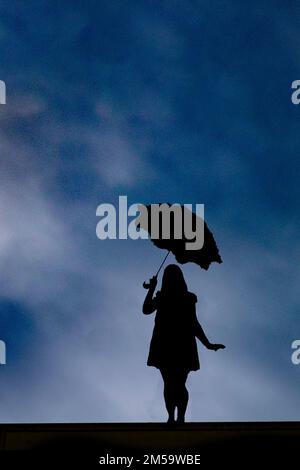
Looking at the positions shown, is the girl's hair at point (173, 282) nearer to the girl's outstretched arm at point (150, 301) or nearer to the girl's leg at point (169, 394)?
the girl's outstretched arm at point (150, 301)

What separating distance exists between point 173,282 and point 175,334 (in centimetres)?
70

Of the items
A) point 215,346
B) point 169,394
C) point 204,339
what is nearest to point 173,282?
point 204,339

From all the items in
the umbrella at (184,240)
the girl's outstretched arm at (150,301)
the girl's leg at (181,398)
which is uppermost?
the umbrella at (184,240)

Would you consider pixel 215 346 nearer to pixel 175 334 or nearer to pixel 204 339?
pixel 204 339

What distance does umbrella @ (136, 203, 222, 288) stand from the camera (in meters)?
8.40

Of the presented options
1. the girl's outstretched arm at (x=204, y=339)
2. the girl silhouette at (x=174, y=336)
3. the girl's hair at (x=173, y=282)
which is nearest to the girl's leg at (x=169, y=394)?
the girl silhouette at (x=174, y=336)

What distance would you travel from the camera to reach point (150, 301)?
7.90m

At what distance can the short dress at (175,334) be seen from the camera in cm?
743

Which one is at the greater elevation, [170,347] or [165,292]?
[165,292]

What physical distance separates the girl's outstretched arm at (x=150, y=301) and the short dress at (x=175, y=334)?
42mm
